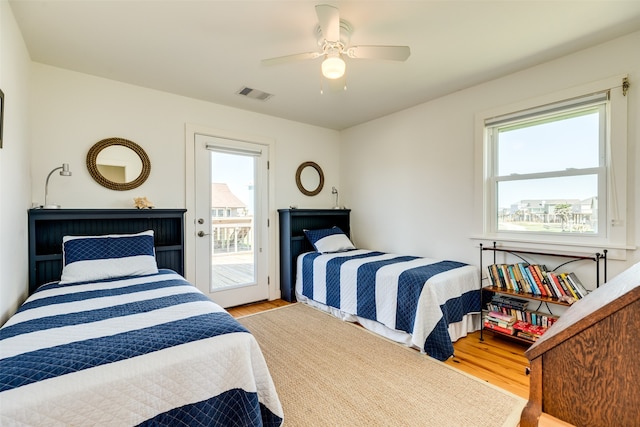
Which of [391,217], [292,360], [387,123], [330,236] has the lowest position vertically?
[292,360]

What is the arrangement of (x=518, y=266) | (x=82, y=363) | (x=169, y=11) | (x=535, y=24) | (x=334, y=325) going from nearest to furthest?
1. (x=82, y=363)
2. (x=169, y=11)
3. (x=535, y=24)
4. (x=518, y=266)
5. (x=334, y=325)

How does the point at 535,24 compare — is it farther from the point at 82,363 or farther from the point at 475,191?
the point at 82,363

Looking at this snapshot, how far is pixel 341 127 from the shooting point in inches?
176

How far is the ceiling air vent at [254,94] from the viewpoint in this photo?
310 cm

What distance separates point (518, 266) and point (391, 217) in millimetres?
1567

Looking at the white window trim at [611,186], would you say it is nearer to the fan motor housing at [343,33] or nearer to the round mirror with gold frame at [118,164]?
the fan motor housing at [343,33]

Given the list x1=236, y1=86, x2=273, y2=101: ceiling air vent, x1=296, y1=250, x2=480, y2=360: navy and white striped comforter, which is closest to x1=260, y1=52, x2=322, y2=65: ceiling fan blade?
x1=236, y1=86, x2=273, y2=101: ceiling air vent

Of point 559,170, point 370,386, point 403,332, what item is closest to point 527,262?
point 559,170

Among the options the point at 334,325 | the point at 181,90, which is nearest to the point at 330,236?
the point at 334,325

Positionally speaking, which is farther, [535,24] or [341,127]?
[341,127]

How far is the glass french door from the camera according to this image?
11.1 ft

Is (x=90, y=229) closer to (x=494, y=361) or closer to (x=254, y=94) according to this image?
(x=254, y=94)

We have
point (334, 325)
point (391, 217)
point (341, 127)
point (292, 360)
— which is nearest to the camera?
point (292, 360)

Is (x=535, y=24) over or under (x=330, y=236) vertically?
over
